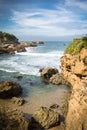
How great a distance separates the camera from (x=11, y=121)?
1352cm

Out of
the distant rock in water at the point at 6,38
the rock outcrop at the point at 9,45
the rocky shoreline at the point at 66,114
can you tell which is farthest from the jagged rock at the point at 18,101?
the distant rock in water at the point at 6,38

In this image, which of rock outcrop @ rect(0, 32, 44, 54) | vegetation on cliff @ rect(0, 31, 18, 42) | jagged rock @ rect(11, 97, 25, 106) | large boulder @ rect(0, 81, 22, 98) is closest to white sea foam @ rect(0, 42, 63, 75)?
large boulder @ rect(0, 81, 22, 98)

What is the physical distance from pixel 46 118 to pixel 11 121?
2746 millimetres

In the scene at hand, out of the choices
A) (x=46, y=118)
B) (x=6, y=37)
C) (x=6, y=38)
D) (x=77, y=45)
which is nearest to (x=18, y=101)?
(x=46, y=118)

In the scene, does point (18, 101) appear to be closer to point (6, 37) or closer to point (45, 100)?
point (45, 100)

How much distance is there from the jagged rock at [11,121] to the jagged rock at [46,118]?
1.50 m

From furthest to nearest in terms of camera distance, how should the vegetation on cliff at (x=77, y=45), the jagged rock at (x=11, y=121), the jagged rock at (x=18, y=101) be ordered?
the jagged rock at (x=18, y=101) < the vegetation on cliff at (x=77, y=45) < the jagged rock at (x=11, y=121)

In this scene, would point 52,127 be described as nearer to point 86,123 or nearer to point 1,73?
point 86,123

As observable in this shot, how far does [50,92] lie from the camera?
23.2 meters

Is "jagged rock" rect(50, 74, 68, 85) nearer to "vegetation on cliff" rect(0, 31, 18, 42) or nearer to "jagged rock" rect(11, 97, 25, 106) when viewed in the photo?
"jagged rock" rect(11, 97, 25, 106)

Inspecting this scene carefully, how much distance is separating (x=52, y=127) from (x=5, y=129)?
11.7ft

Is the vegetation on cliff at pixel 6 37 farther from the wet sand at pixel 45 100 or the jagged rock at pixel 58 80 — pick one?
the wet sand at pixel 45 100

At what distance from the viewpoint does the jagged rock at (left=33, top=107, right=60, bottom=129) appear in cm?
1484

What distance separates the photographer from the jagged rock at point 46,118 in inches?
584
